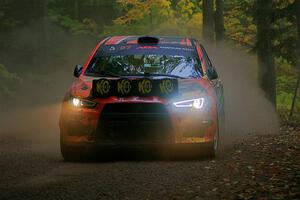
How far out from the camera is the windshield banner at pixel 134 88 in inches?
388

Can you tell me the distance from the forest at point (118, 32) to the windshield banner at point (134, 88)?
1327 centimetres

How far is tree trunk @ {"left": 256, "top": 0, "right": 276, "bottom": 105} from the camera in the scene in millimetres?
26016

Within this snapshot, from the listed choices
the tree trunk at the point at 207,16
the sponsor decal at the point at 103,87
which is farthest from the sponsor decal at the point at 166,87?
the tree trunk at the point at 207,16

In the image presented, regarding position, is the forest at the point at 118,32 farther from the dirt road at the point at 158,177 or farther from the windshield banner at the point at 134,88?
the dirt road at the point at 158,177

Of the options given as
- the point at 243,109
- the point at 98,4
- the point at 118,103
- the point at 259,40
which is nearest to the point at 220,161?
the point at 118,103

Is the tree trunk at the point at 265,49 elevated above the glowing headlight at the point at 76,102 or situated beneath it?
situated beneath

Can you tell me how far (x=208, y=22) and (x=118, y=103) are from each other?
21.6 meters

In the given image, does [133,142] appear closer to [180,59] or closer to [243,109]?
[180,59]

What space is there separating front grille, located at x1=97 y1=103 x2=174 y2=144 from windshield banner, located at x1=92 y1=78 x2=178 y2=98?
0.18 metres

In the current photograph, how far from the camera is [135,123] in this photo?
981cm

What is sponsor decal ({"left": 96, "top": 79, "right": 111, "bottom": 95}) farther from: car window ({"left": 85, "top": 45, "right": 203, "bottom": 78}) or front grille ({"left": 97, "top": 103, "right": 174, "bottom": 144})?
car window ({"left": 85, "top": 45, "right": 203, "bottom": 78})

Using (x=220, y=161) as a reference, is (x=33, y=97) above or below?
below

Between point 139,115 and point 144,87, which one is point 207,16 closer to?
point 144,87

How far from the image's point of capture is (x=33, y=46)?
112ft
